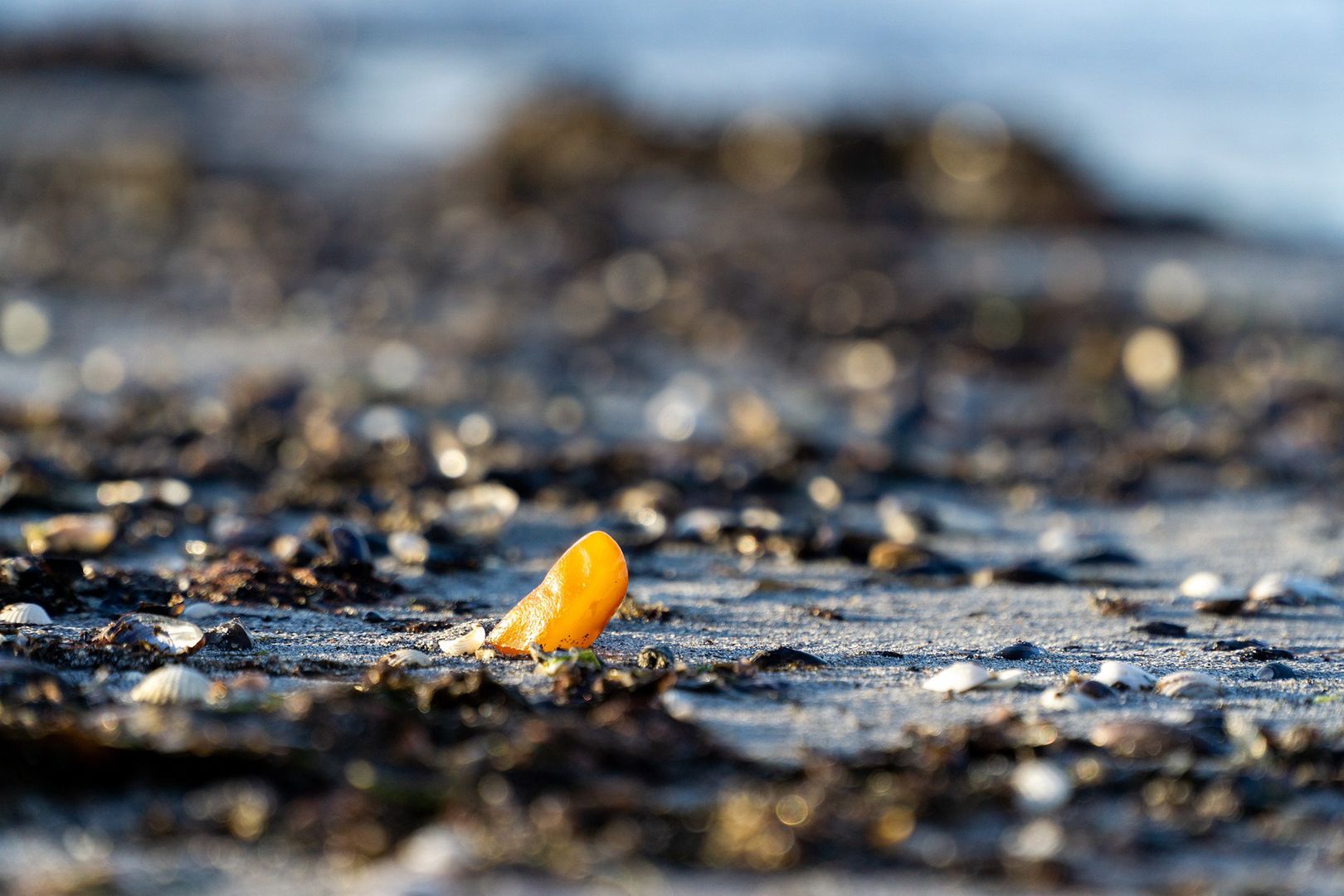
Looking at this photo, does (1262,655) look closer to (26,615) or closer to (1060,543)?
(1060,543)

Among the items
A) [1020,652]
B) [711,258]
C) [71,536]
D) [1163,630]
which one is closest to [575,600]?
[1020,652]

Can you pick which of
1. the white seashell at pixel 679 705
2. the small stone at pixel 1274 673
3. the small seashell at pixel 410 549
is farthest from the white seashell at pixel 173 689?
the small stone at pixel 1274 673

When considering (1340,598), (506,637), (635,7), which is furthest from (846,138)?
(635,7)

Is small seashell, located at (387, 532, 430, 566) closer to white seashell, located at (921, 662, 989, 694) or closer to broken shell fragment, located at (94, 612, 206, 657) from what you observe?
broken shell fragment, located at (94, 612, 206, 657)

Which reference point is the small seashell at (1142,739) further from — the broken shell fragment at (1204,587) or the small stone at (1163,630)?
the broken shell fragment at (1204,587)

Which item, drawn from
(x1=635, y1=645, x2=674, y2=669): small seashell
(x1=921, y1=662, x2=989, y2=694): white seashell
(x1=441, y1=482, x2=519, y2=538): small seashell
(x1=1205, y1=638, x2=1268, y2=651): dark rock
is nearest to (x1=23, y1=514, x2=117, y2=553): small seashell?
(x1=441, y1=482, x2=519, y2=538): small seashell
